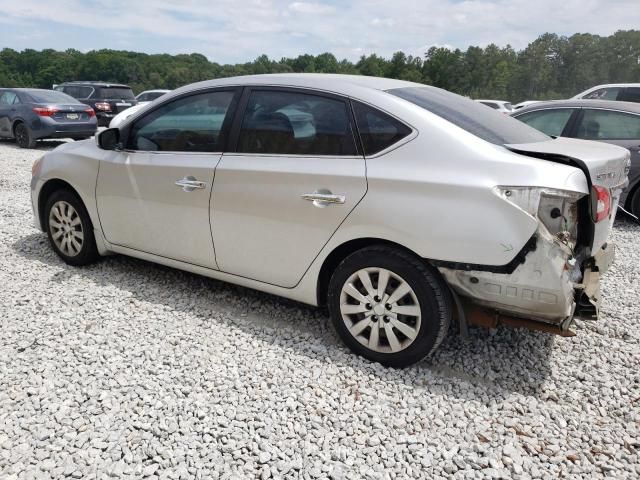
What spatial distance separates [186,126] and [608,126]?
558 centimetres

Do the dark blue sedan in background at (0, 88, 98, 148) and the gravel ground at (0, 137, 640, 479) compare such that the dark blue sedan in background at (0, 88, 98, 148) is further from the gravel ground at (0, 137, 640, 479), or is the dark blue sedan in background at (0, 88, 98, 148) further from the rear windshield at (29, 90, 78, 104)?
the gravel ground at (0, 137, 640, 479)

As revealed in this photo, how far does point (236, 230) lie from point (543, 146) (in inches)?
78.5

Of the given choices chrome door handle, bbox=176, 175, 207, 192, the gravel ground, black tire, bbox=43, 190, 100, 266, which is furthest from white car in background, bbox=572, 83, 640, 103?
black tire, bbox=43, 190, 100, 266

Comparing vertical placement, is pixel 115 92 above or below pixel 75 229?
above

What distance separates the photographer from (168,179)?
12.3ft

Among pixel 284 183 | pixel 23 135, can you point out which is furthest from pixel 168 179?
pixel 23 135

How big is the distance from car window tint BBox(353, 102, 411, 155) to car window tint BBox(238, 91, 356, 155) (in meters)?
0.08

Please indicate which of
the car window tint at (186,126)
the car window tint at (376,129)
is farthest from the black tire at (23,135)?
the car window tint at (376,129)

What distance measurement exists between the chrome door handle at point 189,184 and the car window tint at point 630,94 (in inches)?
370

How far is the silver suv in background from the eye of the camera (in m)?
2.62

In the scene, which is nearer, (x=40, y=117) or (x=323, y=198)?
(x=323, y=198)

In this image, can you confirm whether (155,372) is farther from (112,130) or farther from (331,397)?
(112,130)

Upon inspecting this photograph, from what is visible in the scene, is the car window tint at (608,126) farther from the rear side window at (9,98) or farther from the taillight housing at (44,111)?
the rear side window at (9,98)

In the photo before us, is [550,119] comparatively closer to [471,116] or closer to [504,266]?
[471,116]
